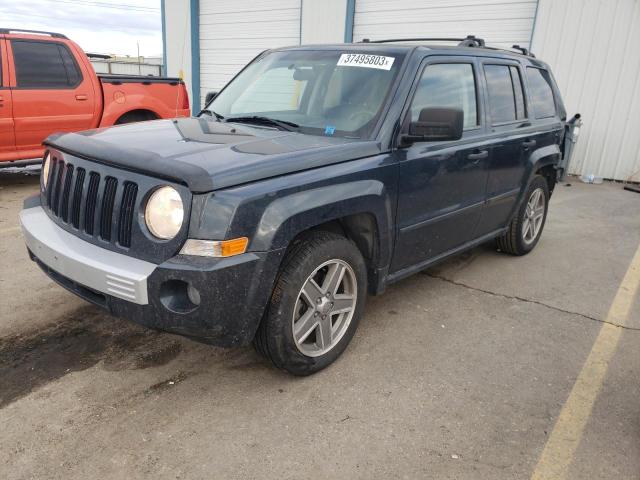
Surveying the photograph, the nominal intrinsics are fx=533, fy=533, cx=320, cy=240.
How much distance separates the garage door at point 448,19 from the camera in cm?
1009

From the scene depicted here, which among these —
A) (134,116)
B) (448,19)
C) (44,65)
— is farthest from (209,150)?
(448,19)

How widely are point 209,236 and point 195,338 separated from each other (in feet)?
1.81

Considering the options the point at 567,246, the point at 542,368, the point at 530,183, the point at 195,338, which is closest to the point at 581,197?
the point at 567,246

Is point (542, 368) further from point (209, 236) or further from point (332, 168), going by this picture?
point (209, 236)

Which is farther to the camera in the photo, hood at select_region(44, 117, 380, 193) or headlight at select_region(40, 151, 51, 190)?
headlight at select_region(40, 151, 51, 190)

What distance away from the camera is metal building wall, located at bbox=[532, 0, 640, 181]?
30.5ft

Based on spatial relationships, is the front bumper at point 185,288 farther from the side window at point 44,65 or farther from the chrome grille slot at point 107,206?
the side window at point 44,65

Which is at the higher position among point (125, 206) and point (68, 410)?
point (125, 206)

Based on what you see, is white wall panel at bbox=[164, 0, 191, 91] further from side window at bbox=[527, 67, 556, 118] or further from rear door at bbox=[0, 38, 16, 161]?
side window at bbox=[527, 67, 556, 118]

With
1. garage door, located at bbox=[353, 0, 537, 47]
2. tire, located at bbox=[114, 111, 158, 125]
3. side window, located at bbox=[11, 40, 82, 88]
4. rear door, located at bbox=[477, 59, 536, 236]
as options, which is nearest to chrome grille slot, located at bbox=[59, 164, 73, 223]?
rear door, located at bbox=[477, 59, 536, 236]

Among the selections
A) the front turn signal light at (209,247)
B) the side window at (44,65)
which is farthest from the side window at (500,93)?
the side window at (44,65)

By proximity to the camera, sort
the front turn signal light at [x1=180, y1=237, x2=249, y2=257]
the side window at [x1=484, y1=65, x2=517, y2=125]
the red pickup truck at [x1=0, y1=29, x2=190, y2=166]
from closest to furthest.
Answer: the front turn signal light at [x1=180, y1=237, x2=249, y2=257] < the side window at [x1=484, y1=65, x2=517, y2=125] < the red pickup truck at [x1=0, y1=29, x2=190, y2=166]

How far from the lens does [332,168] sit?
9.39 feet

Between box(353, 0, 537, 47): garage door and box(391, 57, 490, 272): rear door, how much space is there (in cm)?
718
